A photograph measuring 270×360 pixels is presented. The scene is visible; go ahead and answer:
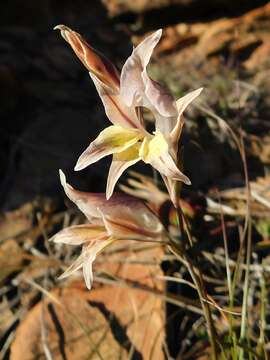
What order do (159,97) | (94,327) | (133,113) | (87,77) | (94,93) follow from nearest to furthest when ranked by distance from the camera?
1. (159,97)
2. (133,113)
3. (94,327)
4. (94,93)
5. (87,77)

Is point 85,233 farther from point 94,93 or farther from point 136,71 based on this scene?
point 94,93

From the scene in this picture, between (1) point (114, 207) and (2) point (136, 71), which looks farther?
(1) point (114, 207)

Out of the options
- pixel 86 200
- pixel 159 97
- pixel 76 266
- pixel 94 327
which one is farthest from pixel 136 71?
pixel 94 327

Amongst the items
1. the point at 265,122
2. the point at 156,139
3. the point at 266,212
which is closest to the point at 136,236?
the point at 156,139

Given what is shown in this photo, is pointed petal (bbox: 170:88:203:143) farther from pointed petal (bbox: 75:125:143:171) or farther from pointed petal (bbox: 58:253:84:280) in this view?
pointed petal (bbox: 58:253:84:280)

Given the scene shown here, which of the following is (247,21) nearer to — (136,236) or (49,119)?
(49,119)

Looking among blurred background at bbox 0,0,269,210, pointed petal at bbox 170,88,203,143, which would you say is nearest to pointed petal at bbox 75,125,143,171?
pointed petal at bbox 170,88,203,143

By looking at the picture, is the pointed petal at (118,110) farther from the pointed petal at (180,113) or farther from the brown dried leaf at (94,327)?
the brown dried leaf at (94,327)
